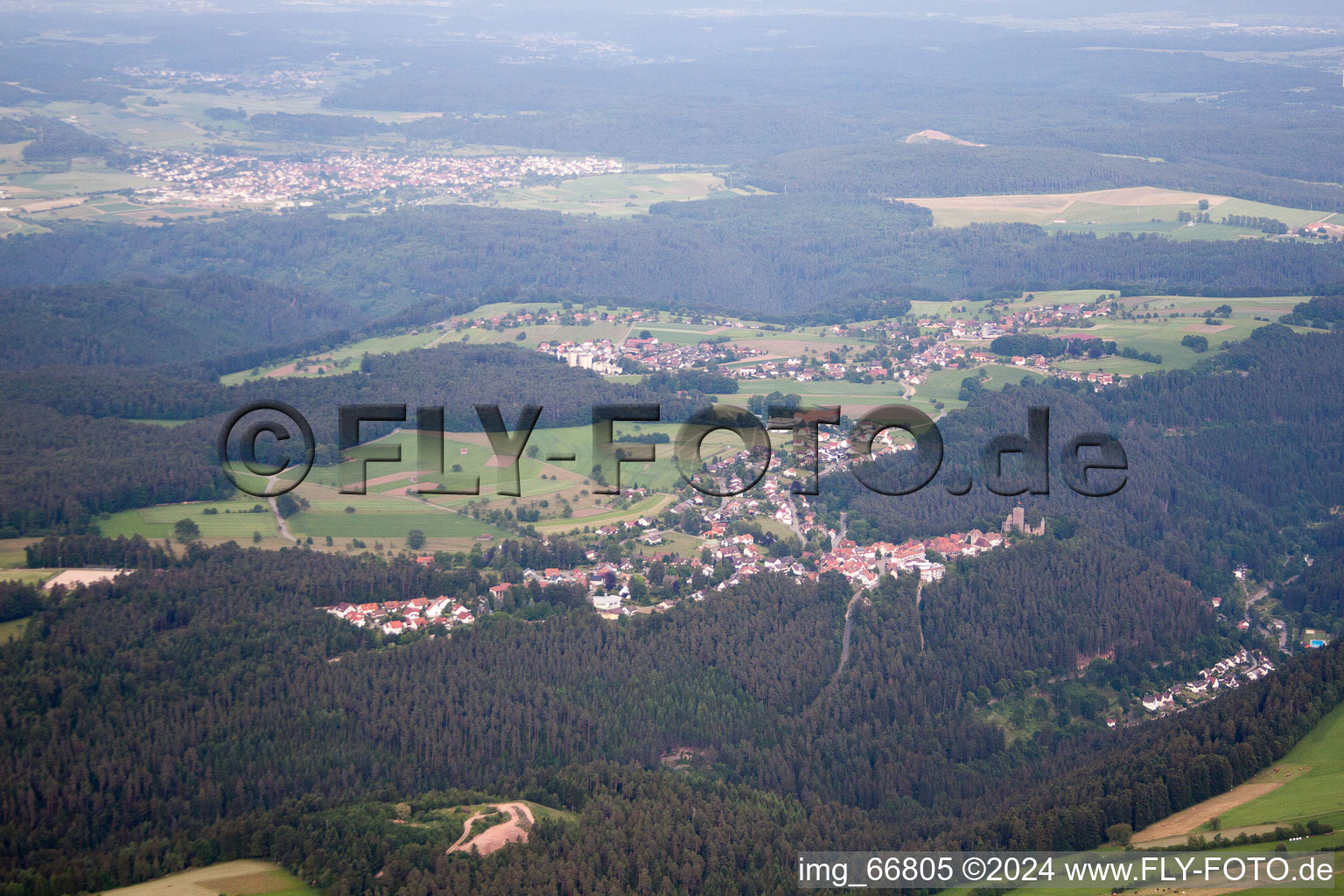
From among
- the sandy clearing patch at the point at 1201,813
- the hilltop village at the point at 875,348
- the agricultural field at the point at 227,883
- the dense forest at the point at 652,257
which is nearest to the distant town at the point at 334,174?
the dense forest at the point at 652,257

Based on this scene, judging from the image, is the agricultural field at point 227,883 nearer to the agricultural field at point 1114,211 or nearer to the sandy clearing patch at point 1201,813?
the sandy clearing patch at point 1201,813

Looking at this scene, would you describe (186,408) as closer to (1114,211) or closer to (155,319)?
(155,319)

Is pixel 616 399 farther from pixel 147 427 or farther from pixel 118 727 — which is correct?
pixel 118 727

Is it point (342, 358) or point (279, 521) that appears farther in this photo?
point (342, 358)

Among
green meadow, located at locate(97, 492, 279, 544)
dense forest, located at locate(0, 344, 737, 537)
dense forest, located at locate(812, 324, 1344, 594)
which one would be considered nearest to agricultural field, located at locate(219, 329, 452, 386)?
dense forest, located at locate(0, 344, 737, 537)

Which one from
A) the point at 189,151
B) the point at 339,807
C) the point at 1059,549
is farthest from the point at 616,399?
the point at 189,151

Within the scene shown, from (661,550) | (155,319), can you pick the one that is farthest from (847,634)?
(155,319)

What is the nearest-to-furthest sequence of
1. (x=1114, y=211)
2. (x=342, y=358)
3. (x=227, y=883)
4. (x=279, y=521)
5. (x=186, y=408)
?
1. (x=227, y=883)
2. (x=279, y=521)
3. (x=186, y=408)
4. (x=342, y=358)
5. (x=1114, y=211)
